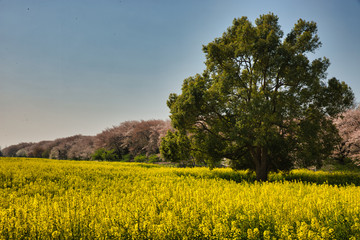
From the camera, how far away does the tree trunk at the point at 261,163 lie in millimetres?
13425

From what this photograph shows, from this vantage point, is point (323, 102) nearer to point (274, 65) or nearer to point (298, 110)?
point (298, 110)

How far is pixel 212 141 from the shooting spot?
13258 mm

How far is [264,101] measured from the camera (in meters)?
10.8

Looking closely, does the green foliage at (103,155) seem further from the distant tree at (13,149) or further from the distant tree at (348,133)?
the distant tree at (13,149)

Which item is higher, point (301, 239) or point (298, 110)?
point (298, 110)

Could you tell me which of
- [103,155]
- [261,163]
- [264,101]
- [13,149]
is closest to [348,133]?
[261,163]

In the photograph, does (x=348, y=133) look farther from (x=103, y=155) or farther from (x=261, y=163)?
(x=103, y=155)

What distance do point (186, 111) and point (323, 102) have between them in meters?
8.32

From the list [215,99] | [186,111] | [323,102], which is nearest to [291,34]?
[323,102]

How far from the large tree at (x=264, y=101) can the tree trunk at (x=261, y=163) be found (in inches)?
2.4

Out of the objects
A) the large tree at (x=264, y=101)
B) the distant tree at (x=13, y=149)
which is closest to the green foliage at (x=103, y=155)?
the large tree at (x=264, y=101)

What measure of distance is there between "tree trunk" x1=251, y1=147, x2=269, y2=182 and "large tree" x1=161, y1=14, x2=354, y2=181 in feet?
0.20

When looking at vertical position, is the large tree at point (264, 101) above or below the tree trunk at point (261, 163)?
above

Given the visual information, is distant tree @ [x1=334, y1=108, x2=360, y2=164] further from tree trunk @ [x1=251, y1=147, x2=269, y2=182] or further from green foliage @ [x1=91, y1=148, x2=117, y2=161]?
green foliage @ [x1=91, y1=148, x2=117, y2=161]
